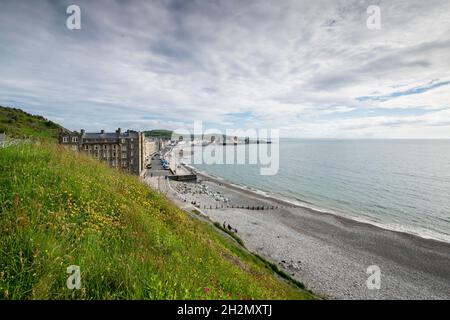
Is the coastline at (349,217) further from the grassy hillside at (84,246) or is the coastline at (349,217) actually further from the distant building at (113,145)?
the grassy hillside at (84,246)

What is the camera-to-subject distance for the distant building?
46944 mm

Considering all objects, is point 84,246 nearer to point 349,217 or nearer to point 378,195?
point 349,217

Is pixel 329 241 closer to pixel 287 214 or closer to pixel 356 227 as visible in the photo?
pixel 356 227

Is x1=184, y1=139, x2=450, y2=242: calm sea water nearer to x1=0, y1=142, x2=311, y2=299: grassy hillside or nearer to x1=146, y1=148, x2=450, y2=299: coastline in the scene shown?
x1=146, y1=148, x2=450, y2=299: coastline

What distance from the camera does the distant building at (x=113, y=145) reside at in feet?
154

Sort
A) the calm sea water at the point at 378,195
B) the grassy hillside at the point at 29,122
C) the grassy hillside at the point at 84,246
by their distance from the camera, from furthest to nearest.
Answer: the grassy hillside at the point at 29,122 → the calm sea water at the point at 378,195 → the grassy hillside at the point at 84,246

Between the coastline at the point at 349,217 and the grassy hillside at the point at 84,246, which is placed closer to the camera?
the grassy hillside at the point at 84,246

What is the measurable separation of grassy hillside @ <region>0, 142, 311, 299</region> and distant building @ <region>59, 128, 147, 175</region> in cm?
4359

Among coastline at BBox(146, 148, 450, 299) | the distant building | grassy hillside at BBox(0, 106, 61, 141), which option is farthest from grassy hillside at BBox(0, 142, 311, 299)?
grassy hillside at BBox(0, 106, 61, 141)

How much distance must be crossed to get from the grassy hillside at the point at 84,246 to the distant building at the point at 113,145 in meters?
43.6

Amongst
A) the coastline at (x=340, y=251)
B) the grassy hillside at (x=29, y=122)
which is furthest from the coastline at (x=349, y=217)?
the grassy hillside at (x=29, y=122)

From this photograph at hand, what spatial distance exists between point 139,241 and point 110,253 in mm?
865

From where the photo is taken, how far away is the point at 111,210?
639cm

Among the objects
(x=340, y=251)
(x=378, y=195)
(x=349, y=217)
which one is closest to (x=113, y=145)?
(x=340, y=251)
